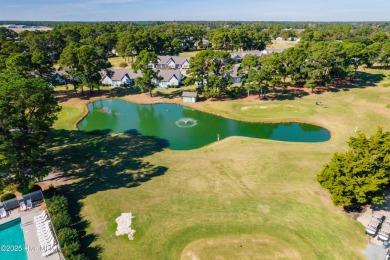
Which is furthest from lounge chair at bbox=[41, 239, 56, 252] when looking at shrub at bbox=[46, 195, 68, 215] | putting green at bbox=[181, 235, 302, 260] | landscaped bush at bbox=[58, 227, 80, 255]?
putting green at bbox=[181, 235, 302, 260]

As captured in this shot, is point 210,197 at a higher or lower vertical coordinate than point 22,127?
lower

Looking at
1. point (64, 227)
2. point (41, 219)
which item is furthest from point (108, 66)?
point (64, 227)

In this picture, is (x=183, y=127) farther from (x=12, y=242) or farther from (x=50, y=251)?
(x=12, y=242)

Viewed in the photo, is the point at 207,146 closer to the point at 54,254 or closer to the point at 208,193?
the point at 208,193

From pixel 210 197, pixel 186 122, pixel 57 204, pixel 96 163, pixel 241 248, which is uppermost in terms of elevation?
pixel 186 122

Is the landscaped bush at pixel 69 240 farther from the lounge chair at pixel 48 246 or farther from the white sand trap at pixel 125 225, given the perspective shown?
the white sand trap at pixel 125 225

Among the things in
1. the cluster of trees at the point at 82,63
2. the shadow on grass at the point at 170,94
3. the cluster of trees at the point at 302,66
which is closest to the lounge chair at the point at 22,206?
the cluster of trees at the point at 82,63
